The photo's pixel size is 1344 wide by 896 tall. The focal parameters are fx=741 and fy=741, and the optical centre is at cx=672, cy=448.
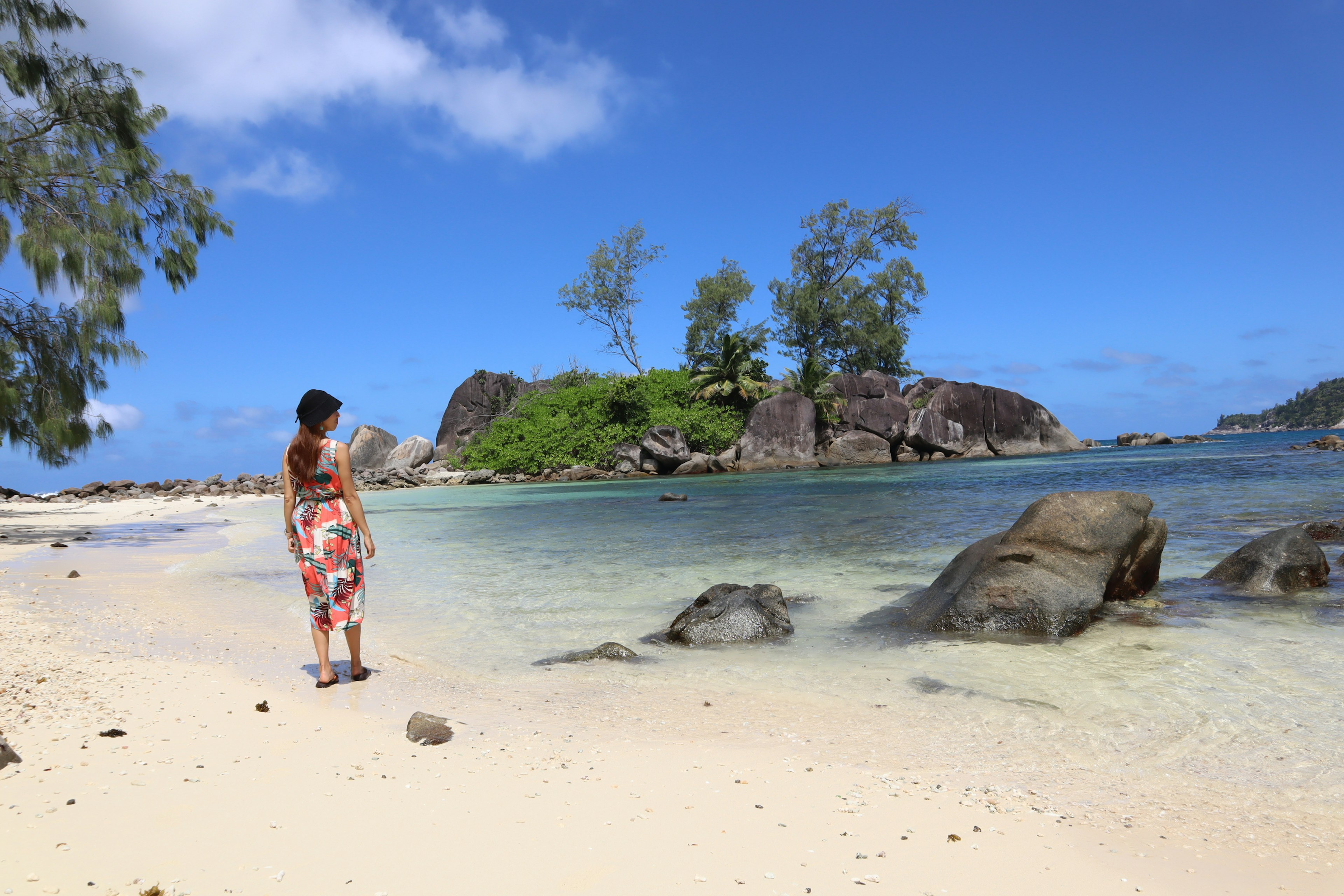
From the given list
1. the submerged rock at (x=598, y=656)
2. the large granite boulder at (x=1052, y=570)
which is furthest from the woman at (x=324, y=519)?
the large granite boulder at (x=1052, y=570)

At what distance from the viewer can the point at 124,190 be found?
43.3 feet

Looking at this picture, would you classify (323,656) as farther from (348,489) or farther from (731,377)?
(731,377)

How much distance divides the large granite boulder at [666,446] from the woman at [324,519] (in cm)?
2987

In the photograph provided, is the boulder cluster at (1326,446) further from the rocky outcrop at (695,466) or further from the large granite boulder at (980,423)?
the rocky outcrop at (695,466)

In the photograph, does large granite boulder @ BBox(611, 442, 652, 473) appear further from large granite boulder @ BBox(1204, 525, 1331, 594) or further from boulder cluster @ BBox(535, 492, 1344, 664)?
large granite boulder @ BBox(1204, 525, 1331, 594)

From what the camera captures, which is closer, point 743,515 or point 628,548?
point 628,548

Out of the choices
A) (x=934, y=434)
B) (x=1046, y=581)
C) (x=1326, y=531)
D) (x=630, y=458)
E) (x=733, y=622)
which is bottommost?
(x=733, y=622)

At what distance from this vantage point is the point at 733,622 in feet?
18.4

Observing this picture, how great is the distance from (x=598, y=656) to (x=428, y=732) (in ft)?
5.88

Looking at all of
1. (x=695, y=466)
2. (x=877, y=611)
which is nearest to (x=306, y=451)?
(x=877, y=611)

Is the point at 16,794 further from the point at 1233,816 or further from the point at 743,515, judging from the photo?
the point at 743,515

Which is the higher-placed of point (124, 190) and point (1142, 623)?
point (124, 190)

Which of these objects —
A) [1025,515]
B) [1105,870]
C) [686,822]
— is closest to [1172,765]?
[1105,870]

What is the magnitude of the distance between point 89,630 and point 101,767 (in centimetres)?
335
